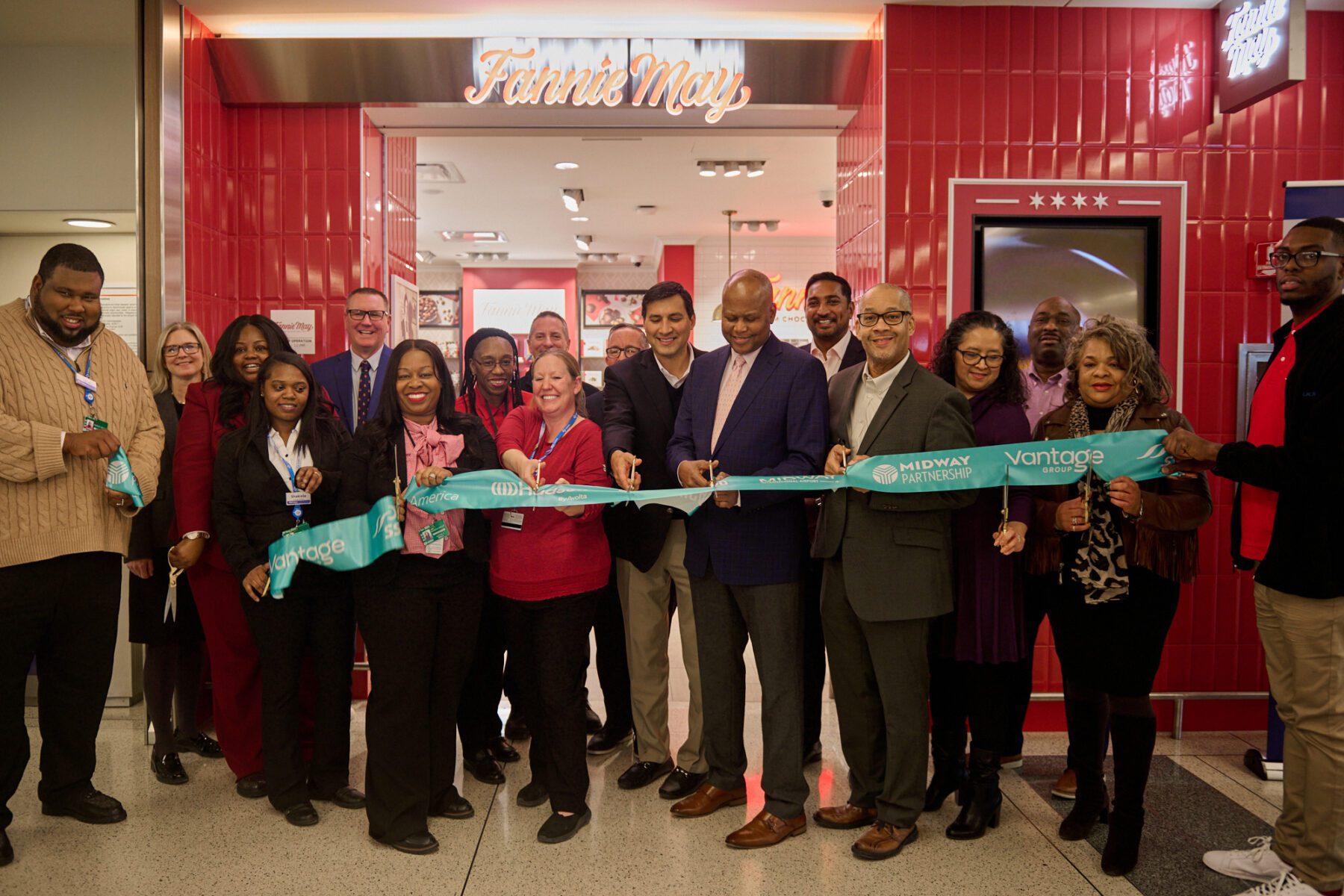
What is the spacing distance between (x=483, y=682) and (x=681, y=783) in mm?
920

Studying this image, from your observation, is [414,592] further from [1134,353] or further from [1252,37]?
[1252,37]

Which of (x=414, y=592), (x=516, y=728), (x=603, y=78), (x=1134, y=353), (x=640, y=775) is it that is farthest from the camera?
(x=603, y=78)

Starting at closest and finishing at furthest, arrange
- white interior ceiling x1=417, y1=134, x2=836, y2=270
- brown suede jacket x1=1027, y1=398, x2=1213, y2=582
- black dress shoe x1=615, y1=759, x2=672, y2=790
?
brown suede jacket x1=1027, y1=398, x2=1213, y2=582 < black dress shoe x1=615, y1=759, x2=672, y2=790 < white interior ceiling x1=417, y1=134, x2=836, y2=270

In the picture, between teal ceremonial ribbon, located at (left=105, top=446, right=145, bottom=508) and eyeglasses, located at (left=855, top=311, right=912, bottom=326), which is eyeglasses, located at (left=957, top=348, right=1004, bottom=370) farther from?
teal ceremonial ribbon, located at (left=105, top=446, right=145, bottom=508)

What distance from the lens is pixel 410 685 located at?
313 centimetres

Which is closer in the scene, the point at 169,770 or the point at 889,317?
the point at 889,317

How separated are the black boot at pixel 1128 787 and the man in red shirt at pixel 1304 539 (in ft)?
1.22

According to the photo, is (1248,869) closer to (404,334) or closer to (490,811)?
(490,811)

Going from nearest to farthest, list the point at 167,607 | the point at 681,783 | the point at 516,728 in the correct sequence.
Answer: the point at 681,783 < the point at 167,607 < the point at 516,728

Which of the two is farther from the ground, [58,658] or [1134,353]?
[1134,353]

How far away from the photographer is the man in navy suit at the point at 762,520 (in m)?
3.18

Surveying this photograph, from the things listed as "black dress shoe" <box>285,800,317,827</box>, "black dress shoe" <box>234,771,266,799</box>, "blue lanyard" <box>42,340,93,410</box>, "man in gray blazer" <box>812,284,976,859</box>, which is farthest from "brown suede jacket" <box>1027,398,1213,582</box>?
"blue lanyard" <box>42,340,93,410</box>

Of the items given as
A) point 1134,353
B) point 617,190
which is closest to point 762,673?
point 1134,353

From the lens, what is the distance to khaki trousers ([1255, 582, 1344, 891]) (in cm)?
275
